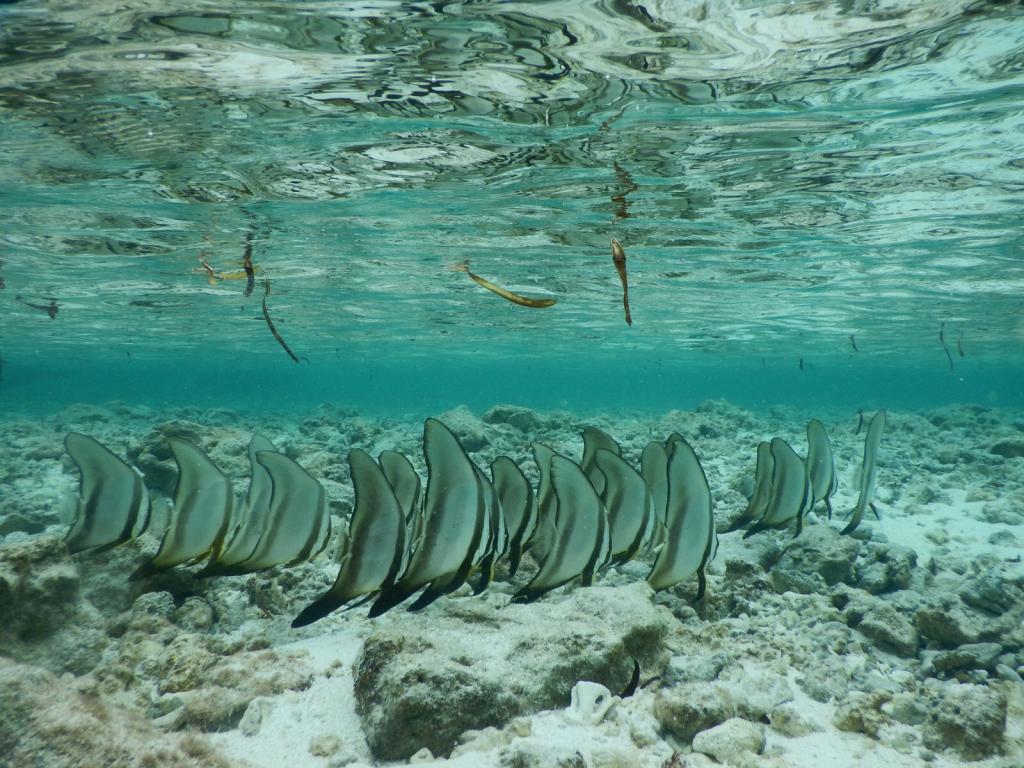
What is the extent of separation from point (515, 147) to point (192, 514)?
27.8 feet

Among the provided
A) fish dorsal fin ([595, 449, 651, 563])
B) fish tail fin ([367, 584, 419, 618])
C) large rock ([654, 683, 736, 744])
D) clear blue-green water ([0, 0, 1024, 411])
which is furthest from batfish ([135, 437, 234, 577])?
clear blue-green water ([0, 0, 1024, 411])

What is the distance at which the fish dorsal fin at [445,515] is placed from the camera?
2.70 metres

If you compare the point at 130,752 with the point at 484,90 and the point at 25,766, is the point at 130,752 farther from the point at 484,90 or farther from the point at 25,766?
the point at 484,90

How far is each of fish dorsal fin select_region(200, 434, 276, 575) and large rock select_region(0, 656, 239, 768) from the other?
756 millimetres

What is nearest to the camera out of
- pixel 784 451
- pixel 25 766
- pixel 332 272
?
pixel 25 766

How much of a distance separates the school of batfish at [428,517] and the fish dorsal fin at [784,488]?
10 millimetres

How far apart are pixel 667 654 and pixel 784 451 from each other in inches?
75.3

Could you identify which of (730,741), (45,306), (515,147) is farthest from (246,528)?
(45,306)

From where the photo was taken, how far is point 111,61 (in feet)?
23.4

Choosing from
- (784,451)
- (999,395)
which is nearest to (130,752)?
(784,451)

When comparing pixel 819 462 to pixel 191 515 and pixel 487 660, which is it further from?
pixel 191 515

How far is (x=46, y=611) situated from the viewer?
14.9 ft

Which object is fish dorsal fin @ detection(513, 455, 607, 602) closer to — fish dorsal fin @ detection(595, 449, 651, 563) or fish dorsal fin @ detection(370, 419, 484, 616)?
A: fish dorsal fin @ detection(595, 449, 651, 563)

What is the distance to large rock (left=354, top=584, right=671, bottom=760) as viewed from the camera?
11.3 feet
